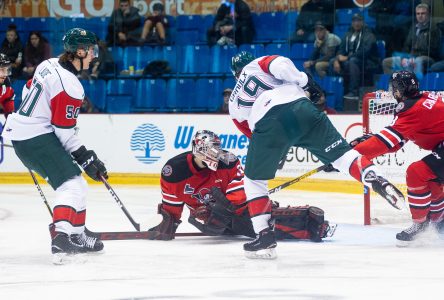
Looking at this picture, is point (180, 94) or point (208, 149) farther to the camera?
point (180, 94)

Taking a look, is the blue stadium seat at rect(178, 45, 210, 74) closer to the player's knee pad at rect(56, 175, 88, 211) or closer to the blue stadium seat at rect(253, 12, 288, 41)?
the blue stadium seat at rect(253, 12, 288, 41)

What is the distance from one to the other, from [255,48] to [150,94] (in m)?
1.18

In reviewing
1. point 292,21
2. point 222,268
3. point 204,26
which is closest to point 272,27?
point 292,21

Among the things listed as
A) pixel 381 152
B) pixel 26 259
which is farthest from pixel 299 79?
pixel 26 259

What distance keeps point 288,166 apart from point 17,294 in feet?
15.7

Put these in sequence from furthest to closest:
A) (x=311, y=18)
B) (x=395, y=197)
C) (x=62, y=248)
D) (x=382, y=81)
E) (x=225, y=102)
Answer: (x=311, y=18) < (x=225, y=102) < (x=382, y=81) < (x=62, y=248) < (x=395, y=197)

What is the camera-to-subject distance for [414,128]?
5180 millimetres

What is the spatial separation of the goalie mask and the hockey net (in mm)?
1312

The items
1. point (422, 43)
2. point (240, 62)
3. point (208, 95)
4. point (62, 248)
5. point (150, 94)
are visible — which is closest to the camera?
point (62, 248)

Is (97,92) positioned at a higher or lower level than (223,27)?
lower

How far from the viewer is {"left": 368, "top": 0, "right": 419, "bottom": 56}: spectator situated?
28.5ft

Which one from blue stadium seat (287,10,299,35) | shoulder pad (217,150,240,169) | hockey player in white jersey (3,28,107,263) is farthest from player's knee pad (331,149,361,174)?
blue stadium seat (287,10,299,35)

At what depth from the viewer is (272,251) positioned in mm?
4676

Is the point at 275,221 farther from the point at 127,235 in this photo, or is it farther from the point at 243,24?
the point at 243,24
